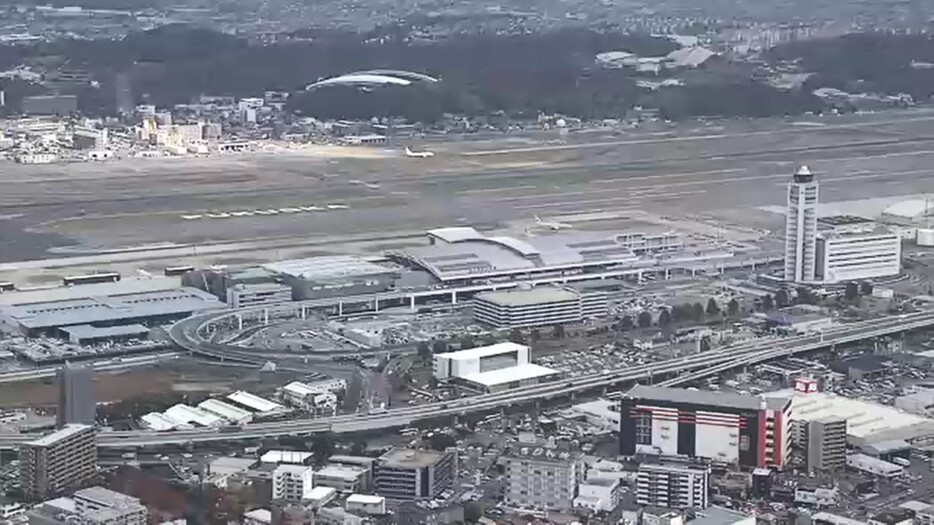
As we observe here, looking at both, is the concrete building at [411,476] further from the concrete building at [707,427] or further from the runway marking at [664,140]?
the runway marking at [664,140]

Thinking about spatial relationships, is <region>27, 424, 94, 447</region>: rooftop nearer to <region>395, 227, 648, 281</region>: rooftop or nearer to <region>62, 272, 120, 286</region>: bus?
<region>62, 272, 120, 286</region>: bus

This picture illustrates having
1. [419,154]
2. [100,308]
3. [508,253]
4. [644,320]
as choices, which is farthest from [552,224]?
[419,154]

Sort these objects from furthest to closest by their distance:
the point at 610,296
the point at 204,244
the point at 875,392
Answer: the point at 204,244 → the point at 610,296 → the point at 875,392

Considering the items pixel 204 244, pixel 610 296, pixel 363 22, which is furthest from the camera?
pixel 363 22

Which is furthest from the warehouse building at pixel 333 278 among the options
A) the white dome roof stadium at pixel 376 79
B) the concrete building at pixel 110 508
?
the white dome roof stadium at pixel 376 79

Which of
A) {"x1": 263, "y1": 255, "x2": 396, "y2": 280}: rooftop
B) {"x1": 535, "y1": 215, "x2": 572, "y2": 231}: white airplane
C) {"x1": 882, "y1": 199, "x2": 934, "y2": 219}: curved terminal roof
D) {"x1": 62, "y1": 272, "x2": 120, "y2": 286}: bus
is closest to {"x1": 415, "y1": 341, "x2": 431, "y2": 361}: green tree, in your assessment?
{"x1": 263, "y1": 255, "x2": 396, "y2": 280}: rooftop

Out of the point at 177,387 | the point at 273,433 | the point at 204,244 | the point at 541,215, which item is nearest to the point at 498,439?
the point at 273,433

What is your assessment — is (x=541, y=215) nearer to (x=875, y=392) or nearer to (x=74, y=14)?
(x=875, y=392)
